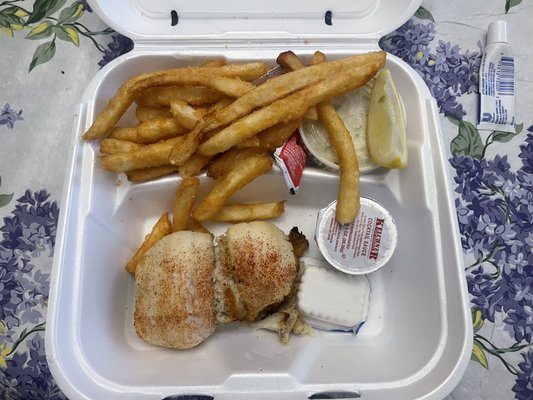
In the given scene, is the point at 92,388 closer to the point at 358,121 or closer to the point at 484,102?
the point at 358,121

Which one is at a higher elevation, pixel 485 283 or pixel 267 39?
pixel 267 39

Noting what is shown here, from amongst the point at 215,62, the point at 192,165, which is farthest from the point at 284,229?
the point at 215,62

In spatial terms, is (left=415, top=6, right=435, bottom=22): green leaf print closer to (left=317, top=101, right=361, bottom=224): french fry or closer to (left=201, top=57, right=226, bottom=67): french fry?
(left=317, top=101, right=361, bottom=224): french fry

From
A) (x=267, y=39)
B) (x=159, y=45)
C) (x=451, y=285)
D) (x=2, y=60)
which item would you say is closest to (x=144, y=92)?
(x=159, y=45)

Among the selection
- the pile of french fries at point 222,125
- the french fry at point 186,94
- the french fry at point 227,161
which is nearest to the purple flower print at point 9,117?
the pile of french fries at point 222,125

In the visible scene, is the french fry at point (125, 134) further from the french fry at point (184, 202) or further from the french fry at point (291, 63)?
the french fry at point (291, 63)

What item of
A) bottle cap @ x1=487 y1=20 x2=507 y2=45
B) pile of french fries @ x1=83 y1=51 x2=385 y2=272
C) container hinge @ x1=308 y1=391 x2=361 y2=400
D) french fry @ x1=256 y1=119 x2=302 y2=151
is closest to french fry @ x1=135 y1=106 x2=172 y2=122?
pile of french fries @ x1=83 y1=51 x2=385 y2=272
